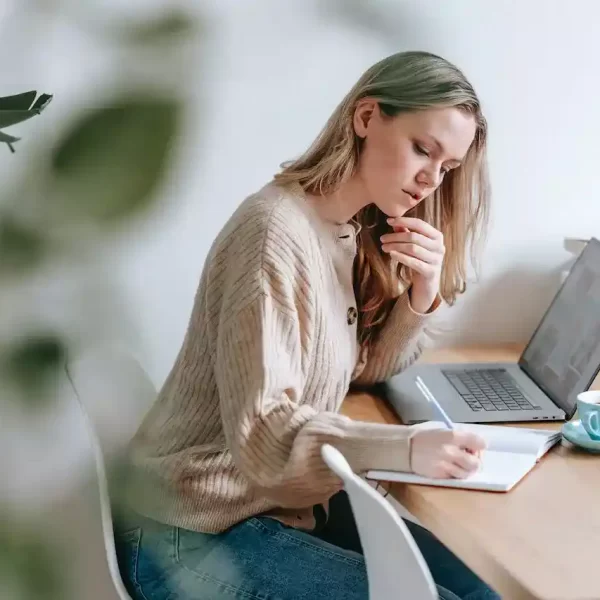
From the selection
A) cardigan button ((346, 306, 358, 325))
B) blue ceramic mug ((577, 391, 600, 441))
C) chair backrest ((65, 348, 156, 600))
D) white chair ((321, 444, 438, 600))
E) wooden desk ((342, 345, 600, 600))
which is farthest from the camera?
cardigan button ((346, 306, 358, 325))

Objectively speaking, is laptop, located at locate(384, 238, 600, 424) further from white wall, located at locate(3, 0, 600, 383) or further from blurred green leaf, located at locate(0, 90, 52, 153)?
blurred green leaf, located at locate(0, 90, 52, 153)

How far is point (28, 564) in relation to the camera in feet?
0.67

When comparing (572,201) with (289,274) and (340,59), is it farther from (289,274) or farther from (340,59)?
(289,274)

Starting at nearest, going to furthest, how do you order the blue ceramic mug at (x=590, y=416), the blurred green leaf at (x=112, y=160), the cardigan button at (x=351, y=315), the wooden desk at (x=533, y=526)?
the blurred green leaf at (x=112, y=160) → the wooden desk at (x=533, y=526) → the blue ceramic mug at (x=590, y=416) → the cardigan button at (x=351, y=315)

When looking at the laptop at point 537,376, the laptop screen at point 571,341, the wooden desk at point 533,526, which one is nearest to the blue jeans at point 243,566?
the wooden desk at point 533,526

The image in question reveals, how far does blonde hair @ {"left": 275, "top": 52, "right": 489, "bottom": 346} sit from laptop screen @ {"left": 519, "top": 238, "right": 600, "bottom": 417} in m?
0.17

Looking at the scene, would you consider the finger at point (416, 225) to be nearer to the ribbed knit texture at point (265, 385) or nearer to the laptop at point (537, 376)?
the ribbed knit texture at point (265, 385)

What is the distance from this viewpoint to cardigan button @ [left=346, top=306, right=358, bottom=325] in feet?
3.96

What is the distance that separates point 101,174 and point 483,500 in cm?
84

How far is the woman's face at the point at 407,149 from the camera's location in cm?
109

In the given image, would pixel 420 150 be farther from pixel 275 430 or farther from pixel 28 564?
pixel 28 564

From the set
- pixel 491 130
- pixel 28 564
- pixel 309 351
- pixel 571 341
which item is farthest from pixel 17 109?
pixel 491 130

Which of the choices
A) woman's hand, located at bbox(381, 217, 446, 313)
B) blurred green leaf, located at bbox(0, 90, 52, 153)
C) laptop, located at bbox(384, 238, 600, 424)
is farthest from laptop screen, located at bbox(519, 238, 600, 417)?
blurred green leaf, located at bbox(0, 90, 52, 153)

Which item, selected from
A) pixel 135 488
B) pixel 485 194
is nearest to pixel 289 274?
pixel 485 194
